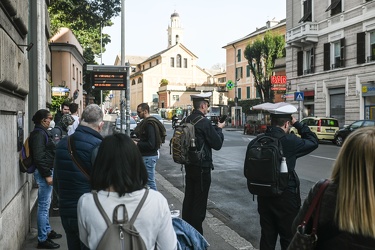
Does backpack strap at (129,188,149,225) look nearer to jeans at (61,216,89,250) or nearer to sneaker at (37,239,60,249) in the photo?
jeans at (61,216,89,250)

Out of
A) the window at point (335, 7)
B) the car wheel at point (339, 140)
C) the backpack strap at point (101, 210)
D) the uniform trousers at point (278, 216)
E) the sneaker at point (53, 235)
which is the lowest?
the sneaker at point (53, 235)

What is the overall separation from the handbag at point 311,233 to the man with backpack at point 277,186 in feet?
6.39

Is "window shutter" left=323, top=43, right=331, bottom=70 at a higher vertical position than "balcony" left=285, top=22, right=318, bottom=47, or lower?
lower

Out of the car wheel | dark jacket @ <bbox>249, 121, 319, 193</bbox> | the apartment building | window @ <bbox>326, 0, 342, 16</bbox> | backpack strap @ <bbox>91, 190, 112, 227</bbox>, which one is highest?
window @ <bbox>326, 0, 342, 16</bbox>

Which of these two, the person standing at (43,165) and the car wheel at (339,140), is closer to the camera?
the person standing at (43,165)

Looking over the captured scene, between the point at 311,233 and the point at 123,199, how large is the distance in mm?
988

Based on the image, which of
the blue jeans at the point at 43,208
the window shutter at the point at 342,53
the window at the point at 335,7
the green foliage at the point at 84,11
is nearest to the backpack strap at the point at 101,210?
the blue jeans at the point at 43,208

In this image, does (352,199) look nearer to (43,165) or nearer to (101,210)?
(101,210)

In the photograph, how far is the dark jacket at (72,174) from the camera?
3.23 meters

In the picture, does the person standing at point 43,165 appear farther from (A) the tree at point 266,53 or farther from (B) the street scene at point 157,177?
(A) the tree at point 266,53

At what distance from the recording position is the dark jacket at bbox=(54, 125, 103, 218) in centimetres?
323

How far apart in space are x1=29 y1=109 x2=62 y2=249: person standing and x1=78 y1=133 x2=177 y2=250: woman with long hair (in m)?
3.00

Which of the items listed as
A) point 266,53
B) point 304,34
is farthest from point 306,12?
point 266,53

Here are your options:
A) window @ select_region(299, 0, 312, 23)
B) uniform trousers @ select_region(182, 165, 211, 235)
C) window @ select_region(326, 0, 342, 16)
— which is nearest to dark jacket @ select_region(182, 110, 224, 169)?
uniform trousers @ select_region(182, 165, 211, 235)
